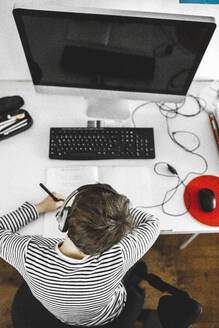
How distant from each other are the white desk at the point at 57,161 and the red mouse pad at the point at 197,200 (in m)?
0.02

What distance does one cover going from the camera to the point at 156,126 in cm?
126

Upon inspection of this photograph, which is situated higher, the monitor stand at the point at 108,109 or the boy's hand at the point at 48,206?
the monitor stand at the point at 108,109

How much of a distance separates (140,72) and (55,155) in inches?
18.4

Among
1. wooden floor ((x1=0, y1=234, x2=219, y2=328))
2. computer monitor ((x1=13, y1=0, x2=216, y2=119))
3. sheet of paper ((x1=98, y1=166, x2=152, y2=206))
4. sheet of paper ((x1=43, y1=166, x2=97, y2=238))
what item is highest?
computer monitor ((x1=13, y1=0, x2=216, y2=119))

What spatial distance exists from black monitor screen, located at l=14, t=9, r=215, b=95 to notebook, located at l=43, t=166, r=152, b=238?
331mm

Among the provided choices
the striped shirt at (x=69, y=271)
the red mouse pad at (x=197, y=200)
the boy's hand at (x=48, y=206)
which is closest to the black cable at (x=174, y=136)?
the red mouse pad at (x=197, y=200)

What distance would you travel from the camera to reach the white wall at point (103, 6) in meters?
1.09

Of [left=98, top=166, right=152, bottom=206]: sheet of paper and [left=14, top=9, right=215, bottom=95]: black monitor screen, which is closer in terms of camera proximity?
[left=14, top=9, right=215, bottom=95]: black monitor screen

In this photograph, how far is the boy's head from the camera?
2.20 feet

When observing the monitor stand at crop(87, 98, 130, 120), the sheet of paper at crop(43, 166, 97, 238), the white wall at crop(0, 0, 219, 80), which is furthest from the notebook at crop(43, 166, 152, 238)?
the white wall at crop(0, 0, 219, 80)

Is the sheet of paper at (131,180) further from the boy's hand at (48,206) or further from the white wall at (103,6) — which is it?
the white wall at (103,6)

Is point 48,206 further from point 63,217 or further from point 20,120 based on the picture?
point 20,120

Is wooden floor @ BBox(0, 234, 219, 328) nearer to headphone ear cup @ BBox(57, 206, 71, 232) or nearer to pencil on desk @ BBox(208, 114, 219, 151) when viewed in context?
pencil on desk @ BBox(208, 114, 219, 151)

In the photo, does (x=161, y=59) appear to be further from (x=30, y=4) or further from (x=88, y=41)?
(x=30, y=4)
